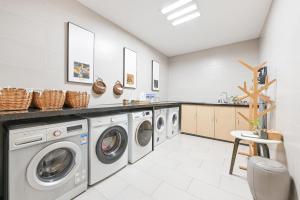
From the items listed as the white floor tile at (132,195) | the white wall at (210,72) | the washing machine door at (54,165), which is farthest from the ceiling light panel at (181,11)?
the white floor tile at (132,195)

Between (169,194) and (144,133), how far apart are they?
3.60ft

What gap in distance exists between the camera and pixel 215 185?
161 cm

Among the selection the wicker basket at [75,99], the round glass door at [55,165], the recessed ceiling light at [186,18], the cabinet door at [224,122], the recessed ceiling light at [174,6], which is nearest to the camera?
the round glass door at [55,165]

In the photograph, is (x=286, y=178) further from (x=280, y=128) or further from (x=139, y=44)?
(x=139, y=44)

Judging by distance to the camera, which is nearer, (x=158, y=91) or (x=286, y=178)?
(x=286, y=178)

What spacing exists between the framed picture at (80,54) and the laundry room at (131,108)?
0.05 ft

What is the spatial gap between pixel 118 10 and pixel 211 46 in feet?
9.27

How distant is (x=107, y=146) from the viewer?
1.87 meters

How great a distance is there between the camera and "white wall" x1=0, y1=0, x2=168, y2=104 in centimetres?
142

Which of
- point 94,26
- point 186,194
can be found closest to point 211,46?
point 94,26

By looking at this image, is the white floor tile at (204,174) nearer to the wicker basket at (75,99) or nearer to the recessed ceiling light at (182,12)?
the wicker basket at (75,99)

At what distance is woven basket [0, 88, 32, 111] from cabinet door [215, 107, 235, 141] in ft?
11.8

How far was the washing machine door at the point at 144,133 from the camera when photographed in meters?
2.22

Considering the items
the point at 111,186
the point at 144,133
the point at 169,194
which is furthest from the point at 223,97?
the point at 111,186
